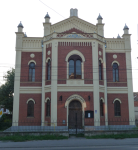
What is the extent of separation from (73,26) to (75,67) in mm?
4651

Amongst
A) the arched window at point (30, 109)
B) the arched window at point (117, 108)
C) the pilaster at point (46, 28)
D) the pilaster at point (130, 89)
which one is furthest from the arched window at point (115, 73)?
the arched window at point (30, 109)

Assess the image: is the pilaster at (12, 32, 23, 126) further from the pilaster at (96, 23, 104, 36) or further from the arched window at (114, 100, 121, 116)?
the arched window at (114, 100, 121, 116)

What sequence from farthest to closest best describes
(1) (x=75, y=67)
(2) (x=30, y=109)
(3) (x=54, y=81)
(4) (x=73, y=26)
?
(4) (x=73, y=26) → (2) (x=30, y=109) → (1) (x=75, y=67) → (3) (x=54, y=81)

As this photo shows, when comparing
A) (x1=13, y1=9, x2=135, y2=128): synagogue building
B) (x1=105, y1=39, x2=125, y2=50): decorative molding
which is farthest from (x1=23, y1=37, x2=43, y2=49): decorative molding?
(x1=105, y1=39, x2=125, y2=50): decorative molding

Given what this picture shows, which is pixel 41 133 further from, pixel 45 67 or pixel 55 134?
pixel 45 67

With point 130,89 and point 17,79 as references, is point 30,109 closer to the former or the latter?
point 17,79

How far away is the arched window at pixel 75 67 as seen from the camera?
19953mm

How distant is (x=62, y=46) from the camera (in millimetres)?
20141

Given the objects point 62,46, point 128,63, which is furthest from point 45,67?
point 128,63

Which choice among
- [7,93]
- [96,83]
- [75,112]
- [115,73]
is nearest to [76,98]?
[75,112]

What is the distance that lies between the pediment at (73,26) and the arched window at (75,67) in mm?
3158

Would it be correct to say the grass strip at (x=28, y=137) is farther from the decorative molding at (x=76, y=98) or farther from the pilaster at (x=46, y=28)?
the pilaster at (x=46, y=28)

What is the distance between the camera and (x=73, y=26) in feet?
69.4

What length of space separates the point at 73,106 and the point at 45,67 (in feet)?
17.0
